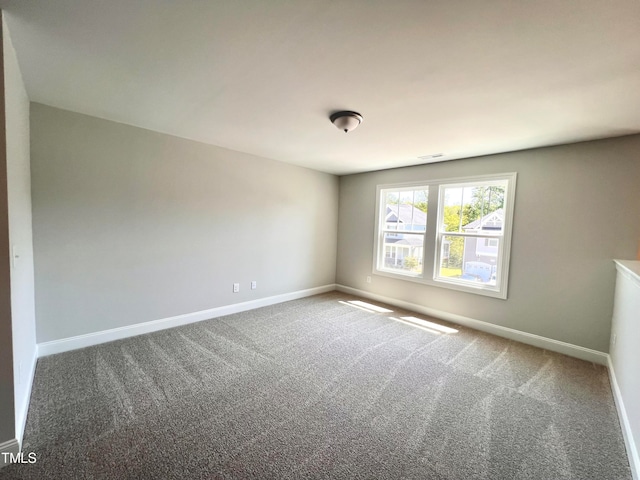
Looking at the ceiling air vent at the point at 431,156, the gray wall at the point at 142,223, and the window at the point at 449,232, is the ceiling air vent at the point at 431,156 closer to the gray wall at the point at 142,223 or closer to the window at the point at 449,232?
Answer: the window at the point at 449,232

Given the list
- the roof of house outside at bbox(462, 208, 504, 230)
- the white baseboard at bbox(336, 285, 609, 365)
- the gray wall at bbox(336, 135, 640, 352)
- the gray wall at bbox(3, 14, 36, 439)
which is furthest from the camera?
the roof of house outside at bbox(462, 208, 504, 230)

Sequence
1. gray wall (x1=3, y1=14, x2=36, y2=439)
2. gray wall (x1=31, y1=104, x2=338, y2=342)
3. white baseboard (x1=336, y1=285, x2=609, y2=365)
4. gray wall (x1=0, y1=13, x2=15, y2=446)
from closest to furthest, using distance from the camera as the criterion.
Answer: gray wall (x1=0, y1=13, x2=15, y2=446), gray wall (x1=3, y1=14, x2=36, y2=439), gray wall (x1=31, y1=104, x2=338, y2=342), white baseboard (x1=336, y1=285, x2=609, y2=365)

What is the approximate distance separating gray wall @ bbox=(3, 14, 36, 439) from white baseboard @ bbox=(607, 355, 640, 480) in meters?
3.58

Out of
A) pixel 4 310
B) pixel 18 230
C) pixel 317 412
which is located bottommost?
pixel 317 412

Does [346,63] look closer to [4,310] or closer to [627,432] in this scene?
[4,310]

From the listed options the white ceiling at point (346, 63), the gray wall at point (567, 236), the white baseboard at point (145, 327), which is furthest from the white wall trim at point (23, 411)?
the gray wall at point (567, 236)

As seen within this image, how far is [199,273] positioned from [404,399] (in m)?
2.90

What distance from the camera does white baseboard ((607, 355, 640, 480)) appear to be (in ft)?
5.15

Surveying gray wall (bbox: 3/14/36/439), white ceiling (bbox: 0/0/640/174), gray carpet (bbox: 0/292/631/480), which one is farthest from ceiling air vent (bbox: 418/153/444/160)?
gray wall (bbox: 3/14/36/439)

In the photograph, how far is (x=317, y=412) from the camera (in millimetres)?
2008

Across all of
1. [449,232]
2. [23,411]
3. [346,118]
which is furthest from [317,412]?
[449,232]

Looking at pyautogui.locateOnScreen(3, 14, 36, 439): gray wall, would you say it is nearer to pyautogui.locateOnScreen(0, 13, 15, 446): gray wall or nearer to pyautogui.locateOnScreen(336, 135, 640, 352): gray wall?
pyautogui.locateOnScreen(0, 13, 15, 446): gray wall

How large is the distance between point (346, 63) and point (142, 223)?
2.85m

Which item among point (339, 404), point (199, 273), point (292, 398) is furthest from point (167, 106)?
point (339, 404)
